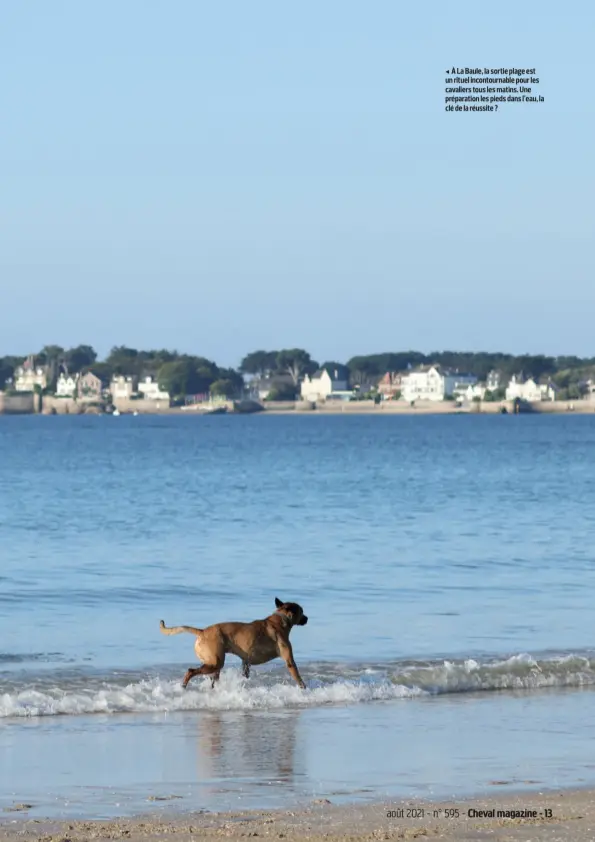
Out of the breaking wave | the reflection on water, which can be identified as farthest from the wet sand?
the breaking wave

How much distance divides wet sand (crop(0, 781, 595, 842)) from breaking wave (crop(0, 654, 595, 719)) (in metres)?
4.25

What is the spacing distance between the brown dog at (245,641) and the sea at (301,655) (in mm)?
431

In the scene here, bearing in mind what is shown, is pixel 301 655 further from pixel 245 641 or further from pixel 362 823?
pixel 362 823

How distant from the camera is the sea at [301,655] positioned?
414 inches

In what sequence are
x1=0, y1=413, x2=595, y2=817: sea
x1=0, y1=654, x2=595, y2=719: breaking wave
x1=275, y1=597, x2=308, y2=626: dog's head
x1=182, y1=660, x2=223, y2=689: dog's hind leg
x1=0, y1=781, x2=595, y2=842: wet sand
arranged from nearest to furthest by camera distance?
x1=0, y1=781, x2=595, y2=842: wet sand < x1=0, y1=413, x2=595, y2=817: sea < x1=182, y1=660, x2=223, y2=689: dog's hind leg < x1=275, y1=597, x2=308, y2=626: dog's head < x1=0, y1=654, x2=595, y2=719: breaking wave

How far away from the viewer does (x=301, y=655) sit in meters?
Result: 16.6

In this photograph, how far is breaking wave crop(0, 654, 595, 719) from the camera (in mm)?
13695

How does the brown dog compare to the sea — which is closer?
the sea

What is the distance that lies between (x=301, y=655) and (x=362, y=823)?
25.0 ft

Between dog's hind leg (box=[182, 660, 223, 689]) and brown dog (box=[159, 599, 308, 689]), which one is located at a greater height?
brown dog (box=[159, 599, 308, 689])

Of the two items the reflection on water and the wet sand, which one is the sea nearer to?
the reflection on water

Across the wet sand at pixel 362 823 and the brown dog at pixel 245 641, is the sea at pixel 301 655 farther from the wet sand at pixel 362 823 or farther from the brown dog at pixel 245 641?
the brown dog at pixel 245 641

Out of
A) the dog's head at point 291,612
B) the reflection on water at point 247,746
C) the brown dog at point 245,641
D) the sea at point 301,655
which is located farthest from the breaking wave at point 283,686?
the dog's head at point 291,612

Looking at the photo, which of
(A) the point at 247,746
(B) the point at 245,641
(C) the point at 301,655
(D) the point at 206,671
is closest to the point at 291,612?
A: (B) the point at 245,641
